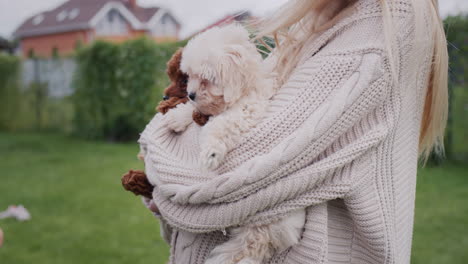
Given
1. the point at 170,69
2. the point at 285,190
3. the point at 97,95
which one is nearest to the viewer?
the point at 285,190

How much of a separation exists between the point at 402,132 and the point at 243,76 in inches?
23.0

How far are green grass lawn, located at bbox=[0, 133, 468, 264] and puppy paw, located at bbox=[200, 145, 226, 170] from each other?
3.43 metres

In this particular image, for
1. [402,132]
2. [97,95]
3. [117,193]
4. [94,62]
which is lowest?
[117,193]

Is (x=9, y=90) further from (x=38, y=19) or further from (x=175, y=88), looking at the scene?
(x=38, y=19)

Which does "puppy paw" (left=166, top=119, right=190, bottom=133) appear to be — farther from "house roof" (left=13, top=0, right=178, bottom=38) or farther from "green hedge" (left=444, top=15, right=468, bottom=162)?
"house roof" (left=13, top=0, right=178, bottom=38)

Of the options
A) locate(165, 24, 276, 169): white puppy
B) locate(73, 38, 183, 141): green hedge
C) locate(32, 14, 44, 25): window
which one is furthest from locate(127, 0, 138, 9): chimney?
locate(165, 24, 276, 169): white puppy

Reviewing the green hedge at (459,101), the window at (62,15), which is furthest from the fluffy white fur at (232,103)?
the window at (62,15)

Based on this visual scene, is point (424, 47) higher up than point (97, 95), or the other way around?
point (424, 47)

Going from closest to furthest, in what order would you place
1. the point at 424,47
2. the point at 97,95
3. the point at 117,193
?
the point at 424,47
the point at 117,193
the point at 97,95

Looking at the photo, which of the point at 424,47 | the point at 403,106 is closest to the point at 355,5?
the point at 424,47

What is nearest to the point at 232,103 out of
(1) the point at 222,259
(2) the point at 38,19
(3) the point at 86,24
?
(1) the point at 222,259

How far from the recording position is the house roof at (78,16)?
28.5 m

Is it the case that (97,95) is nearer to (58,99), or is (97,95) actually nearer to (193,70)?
(58,99)

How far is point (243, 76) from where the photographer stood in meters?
1.54
